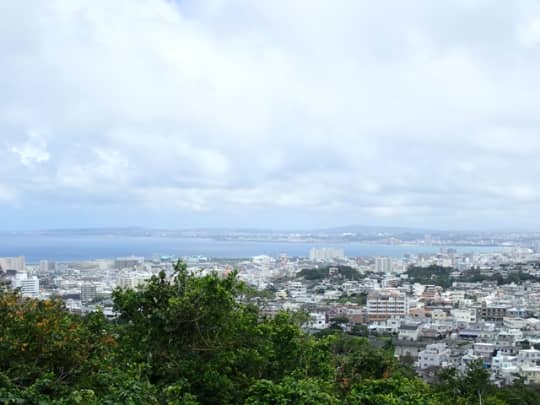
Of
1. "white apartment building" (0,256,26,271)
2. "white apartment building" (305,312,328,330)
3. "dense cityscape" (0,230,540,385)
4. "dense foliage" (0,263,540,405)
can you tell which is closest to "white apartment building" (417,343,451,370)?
"dense cityscape" (0,230,540,385)

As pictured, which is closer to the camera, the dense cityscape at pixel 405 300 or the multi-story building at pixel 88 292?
the dense cityscape at pixel 405 300

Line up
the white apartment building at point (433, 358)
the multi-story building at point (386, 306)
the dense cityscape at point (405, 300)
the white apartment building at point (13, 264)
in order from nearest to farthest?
the white apartment building at point (433, 358), the dense cityscape at point (405, 300), the multi-story building at point (386, 306), the white apartment building at point (13, 264)

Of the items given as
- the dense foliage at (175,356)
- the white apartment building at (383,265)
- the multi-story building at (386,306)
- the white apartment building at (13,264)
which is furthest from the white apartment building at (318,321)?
Answer: the white apartment building at (13,264)

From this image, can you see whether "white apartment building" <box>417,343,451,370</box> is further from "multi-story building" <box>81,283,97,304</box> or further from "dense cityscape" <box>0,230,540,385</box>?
"multi-story building" <box>81,283,97,304</box>

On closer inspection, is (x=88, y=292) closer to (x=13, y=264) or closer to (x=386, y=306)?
(x=13, y=264)

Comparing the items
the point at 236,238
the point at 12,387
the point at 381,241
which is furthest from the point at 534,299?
the point at 236,238

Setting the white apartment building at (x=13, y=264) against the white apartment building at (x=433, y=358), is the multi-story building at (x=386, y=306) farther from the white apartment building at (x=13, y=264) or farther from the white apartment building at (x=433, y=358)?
the white apartment building at (x=13, y=264)

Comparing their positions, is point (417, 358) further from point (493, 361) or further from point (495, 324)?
point (495, 324)

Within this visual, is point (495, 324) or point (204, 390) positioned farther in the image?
point (495, 324)
